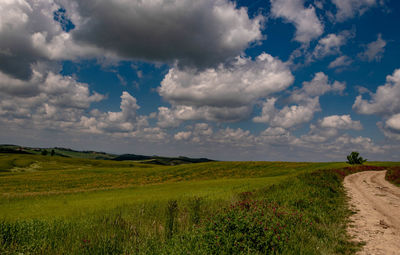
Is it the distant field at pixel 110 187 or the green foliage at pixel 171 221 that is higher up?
the green foliage at pixel 171 221

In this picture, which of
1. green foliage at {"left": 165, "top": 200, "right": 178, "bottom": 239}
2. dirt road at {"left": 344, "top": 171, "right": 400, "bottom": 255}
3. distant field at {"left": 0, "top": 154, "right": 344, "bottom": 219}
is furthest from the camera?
distant field at {"left": 0, "top": 154, "right": 344, "bottom": 219}

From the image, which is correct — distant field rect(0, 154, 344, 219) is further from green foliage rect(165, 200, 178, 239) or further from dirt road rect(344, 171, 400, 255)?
dirt road rect(344, 171, 400, 255)

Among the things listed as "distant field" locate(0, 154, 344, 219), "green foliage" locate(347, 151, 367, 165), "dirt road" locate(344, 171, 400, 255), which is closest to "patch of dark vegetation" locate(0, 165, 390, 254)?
"dirt road" locate(344, 171, 400, 255)

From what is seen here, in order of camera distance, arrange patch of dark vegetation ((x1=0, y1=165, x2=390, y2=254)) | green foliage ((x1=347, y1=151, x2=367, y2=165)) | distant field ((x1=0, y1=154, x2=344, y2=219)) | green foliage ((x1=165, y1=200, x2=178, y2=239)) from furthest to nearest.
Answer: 1. green foliage ((x1=347, y1=151, x2=367, y2=165))
2. distant field ((x1=0, y1=154, x2=344, y2=219))
3. green foliage ((x1=165, y1=200, x2=178, y2=239))
4. patch of dark vegetation ((x1=0, y1=165, x2=390, y2=254))

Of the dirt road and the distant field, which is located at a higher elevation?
the dirt road

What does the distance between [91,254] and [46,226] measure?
3.97m

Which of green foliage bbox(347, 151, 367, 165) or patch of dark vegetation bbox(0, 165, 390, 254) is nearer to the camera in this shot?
patch of dark vegetation bbox(0, 165, 390, 254)

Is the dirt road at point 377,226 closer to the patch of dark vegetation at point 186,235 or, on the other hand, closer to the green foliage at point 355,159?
the patch of dark vegetation at point 186,235

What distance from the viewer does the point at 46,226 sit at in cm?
1033

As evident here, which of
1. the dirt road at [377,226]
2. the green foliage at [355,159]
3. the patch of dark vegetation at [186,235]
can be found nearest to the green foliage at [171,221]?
the patch of dark vegetation at [186,235]

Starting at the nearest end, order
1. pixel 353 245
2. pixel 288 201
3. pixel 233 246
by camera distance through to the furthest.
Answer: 1. pixel 233 246
2. pixel 353 245
3. pixel 288 201

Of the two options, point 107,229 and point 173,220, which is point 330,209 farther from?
point 107,229

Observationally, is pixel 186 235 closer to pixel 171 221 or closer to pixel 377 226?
pixel 171 221

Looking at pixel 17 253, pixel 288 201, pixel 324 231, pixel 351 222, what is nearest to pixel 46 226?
pixel 17 253
